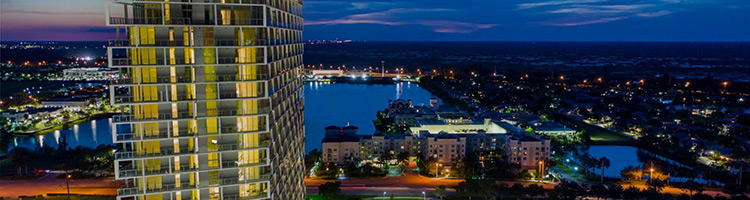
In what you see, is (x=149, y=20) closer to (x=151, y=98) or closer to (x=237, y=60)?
(x=151, y=98)

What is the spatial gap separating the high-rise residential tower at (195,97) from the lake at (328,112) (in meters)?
18.1

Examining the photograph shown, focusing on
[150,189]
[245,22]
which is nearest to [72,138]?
[150,189]

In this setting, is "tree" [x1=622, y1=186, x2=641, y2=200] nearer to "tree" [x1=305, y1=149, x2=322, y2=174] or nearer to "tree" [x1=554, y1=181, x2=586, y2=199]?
"tree" [x1=554, y1=181, x2=586, y2=199]

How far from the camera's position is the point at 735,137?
2633 centimetres

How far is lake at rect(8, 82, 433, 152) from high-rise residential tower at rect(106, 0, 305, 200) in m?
18.1

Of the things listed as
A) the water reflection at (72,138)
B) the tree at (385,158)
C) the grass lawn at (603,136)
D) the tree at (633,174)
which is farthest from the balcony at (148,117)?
the grass lawn at (603,136)

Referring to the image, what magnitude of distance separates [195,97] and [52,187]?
14.4 metres

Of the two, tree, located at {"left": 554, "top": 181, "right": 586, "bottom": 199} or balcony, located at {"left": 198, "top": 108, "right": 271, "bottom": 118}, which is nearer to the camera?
balcony, located at {"left": 198, "top": 108, "right": 271, "bottom": 118}

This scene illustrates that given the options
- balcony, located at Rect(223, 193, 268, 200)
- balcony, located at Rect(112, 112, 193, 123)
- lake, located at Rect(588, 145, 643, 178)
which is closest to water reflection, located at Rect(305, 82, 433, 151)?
lake, located at Rect(588, 145, 643, 178)

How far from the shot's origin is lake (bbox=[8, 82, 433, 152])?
28156 mm

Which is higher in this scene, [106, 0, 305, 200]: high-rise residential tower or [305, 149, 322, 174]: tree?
[106, 0, 305, 200]: high-rise residential tower

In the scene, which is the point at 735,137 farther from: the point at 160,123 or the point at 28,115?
the point at 28,115

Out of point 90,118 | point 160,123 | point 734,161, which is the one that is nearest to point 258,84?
point 160,123

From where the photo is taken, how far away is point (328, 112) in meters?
38.7
